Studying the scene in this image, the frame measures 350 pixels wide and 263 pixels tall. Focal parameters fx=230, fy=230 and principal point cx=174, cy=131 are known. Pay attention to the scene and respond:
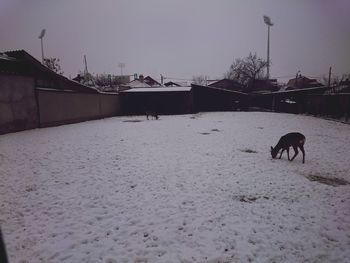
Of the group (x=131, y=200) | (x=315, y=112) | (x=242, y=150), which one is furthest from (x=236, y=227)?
(x=315, y=112)

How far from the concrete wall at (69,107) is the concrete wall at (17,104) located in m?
0.61

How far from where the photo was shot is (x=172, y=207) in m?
4.92

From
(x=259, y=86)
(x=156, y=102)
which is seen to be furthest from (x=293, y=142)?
(x=259, y=86)

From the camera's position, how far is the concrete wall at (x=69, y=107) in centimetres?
1589

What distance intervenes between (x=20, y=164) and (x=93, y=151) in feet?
8.45

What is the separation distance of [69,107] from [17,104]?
4832 mm

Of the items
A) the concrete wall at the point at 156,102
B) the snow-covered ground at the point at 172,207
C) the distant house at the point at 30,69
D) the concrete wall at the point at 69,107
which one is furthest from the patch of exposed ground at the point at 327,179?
the concrete wall at the point at 156,102

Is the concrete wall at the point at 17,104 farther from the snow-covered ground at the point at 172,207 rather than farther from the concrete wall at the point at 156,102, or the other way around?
the concrete wall at the point at 156,102

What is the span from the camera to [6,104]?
13.1 m

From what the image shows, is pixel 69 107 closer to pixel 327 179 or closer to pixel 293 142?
pixel 293 142

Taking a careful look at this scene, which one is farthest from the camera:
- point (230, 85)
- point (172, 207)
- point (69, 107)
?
point (230, 85)

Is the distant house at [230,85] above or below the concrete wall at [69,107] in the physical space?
above

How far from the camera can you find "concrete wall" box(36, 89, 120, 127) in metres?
15.9

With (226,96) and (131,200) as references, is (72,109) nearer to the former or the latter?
(131,200)
